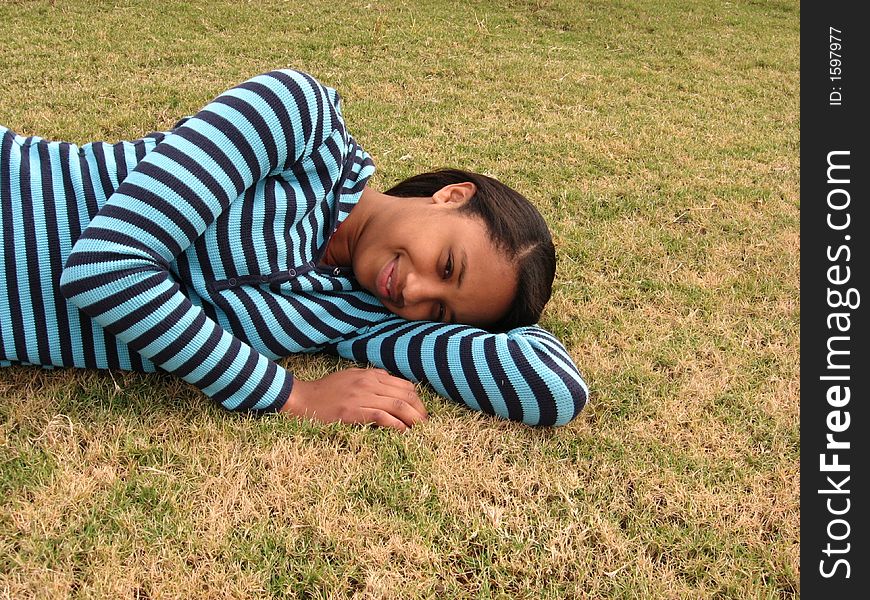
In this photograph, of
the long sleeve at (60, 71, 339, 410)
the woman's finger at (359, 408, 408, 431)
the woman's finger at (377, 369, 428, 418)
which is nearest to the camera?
the long sleeve at (60, 71, 339, 410)

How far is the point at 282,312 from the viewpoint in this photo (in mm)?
2578

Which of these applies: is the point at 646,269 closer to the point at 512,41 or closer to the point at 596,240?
the point at 596,240

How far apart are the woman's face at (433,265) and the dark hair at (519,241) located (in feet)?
0.12

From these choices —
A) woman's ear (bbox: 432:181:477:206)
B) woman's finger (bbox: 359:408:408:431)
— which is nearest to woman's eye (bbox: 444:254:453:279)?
woman's ear (bbox: 432:181:477:206)

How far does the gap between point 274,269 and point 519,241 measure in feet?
2.70

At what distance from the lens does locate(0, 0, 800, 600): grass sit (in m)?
1.97

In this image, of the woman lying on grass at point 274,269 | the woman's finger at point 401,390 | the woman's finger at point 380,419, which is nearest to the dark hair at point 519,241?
the woman lying on grass at point 274,269

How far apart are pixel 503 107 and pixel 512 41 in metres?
2.56

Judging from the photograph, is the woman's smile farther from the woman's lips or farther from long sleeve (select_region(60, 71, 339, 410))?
long sleeve (select_region(60, 71, 339, 410))

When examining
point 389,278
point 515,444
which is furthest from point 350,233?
point 515,444

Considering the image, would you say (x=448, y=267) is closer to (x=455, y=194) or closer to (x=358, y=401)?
(x=455, y=194)

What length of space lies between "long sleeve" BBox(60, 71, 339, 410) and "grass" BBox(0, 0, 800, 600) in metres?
0.21

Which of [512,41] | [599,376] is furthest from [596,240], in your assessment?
[512,41]

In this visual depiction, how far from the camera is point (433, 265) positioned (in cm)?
254
